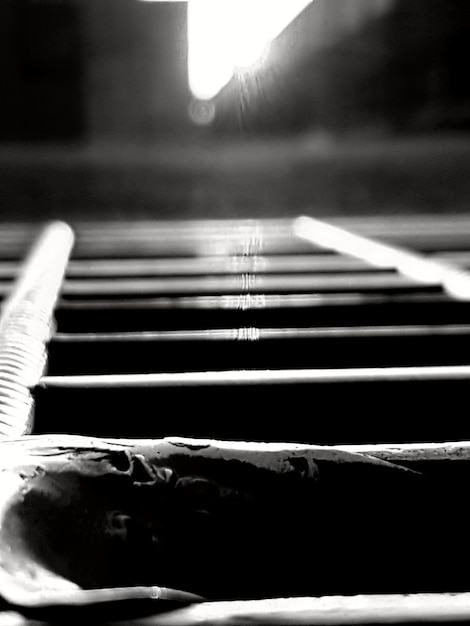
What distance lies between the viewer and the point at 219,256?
81.2 inches

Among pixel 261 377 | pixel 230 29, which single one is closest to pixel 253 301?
pixel 261 377

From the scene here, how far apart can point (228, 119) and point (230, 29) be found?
244 cm

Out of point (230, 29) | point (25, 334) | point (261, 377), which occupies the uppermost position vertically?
point (230, 29)

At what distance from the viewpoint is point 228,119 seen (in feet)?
15.1

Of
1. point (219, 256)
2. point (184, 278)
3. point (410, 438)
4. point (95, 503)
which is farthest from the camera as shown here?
point (219, 256)

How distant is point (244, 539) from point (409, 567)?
4.6 inches

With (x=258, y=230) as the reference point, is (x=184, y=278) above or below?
below

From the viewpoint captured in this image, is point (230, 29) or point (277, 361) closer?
point (277, 361)

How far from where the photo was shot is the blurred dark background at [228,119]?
392 cm

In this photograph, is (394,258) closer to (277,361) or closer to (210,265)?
(210,265)

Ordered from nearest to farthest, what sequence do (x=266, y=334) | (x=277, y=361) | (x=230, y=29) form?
(x=277, y=361), (x=266, y=334), (x=230, y=29)

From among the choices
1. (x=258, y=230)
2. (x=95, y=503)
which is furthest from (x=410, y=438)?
(x=258, y=230)

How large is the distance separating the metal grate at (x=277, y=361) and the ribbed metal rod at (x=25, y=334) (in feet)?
0.06

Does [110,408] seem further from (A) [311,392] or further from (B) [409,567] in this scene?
(B) [409,567]
